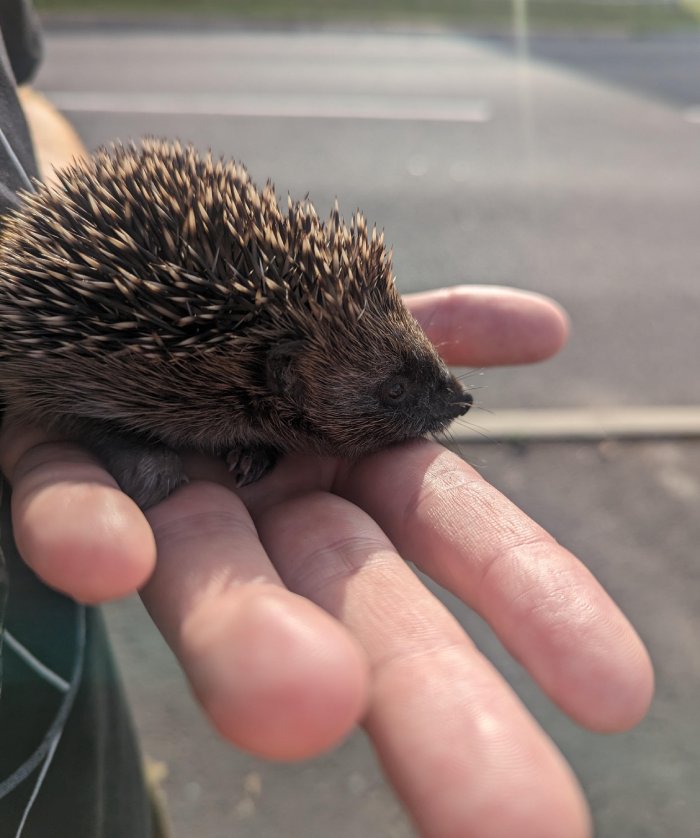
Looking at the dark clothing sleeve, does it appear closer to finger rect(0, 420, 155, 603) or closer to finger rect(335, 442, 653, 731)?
finger rect(0, 420, 155, 603)

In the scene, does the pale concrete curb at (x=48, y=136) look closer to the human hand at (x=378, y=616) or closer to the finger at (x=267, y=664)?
the human hand at (x=378, y=616)

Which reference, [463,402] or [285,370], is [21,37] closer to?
[285,370]

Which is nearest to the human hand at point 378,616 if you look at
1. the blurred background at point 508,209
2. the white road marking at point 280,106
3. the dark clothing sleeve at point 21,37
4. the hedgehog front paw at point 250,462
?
the hedgehog front paw at point 250,462

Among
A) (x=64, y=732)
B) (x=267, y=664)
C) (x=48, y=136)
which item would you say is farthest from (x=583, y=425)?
(x=267, y=664)

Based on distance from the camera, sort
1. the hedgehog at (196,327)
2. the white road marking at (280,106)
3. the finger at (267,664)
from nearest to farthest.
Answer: the finger at (267,664) < the hedgehog at (196,327) < the white road marking at (280,106)

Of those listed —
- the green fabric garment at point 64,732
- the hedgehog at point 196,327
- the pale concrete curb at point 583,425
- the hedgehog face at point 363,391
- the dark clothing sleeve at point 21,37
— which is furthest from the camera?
the pale concrete curb at point 583,425

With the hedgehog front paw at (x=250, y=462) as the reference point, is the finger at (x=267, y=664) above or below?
above

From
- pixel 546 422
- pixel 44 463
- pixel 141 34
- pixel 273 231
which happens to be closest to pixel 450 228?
pixel 546 422
